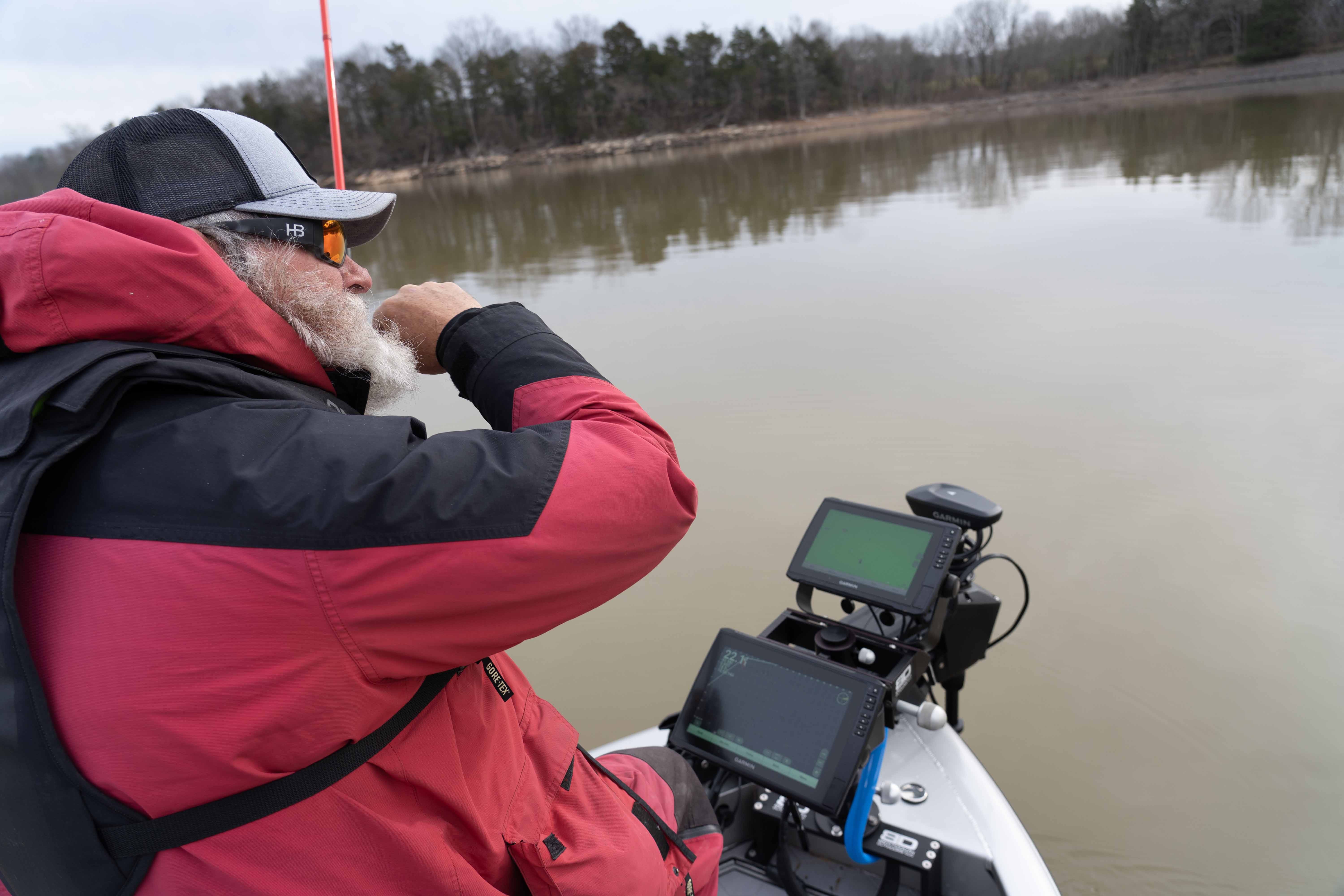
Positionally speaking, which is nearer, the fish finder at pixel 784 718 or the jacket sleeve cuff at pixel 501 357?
the jacket sleeve cuff at pixel 501 357

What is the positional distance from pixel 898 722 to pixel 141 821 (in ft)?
5.21

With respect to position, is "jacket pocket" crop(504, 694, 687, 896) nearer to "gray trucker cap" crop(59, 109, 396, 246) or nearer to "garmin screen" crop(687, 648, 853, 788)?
"garmin screen" crop(687, 648, 853, 788)

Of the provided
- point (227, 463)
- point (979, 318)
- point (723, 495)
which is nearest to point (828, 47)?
point (979, 318)

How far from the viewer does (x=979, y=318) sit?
277 inches

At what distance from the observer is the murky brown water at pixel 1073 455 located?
255cm

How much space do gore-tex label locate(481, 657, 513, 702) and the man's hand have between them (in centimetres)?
43

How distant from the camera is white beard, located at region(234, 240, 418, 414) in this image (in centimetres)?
100

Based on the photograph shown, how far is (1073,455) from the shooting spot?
4590 millimetres

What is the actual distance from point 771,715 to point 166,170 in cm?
137

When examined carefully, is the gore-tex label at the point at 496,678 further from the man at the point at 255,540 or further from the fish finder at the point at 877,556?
the fish finder at the point at 877,556

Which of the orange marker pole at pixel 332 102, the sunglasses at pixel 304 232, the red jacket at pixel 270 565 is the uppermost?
the orange marker pole at pixel 332 102

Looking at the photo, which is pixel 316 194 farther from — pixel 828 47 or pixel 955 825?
pixel 828 47

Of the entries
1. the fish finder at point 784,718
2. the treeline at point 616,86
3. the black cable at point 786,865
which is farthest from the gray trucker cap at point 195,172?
the treeline at point 616,86

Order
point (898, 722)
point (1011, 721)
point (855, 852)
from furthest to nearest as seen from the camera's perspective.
A: point (1011, 721) → point (898, 722) → point (855, 852)
